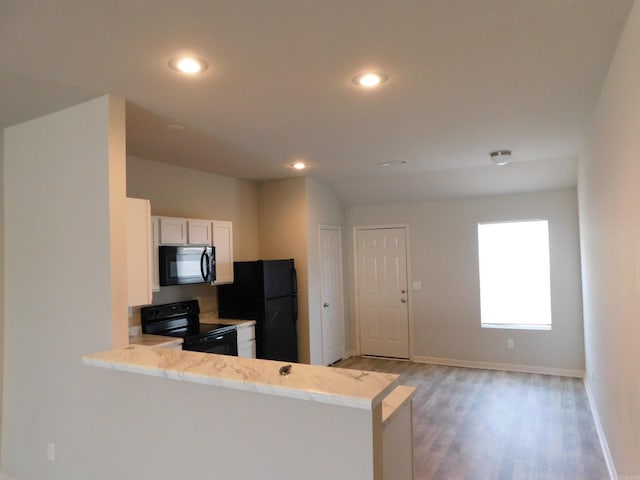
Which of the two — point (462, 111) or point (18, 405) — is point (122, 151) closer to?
point (18, 405)

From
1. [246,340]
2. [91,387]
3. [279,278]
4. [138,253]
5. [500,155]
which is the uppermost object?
[500,155]

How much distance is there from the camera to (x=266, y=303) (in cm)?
472

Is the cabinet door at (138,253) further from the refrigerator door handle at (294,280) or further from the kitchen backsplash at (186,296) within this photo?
the refrigerator door handle at (294,280)

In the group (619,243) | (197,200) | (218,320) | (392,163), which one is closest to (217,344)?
(218,320)

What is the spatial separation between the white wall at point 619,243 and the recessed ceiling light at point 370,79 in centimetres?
109

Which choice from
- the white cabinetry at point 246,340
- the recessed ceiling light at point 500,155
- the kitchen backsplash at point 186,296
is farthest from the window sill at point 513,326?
the kitchen backsplash at point 186,296

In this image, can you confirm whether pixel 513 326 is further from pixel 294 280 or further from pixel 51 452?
pixel 51 452

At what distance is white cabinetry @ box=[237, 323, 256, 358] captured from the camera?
14.6 ft

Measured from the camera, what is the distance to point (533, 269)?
5.78 m

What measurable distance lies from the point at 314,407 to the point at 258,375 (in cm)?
33

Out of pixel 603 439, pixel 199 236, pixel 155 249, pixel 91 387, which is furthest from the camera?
pixel 199 236

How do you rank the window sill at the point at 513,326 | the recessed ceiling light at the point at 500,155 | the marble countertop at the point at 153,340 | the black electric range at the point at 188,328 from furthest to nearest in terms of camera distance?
the window sill at the point at 513,326 → the recessed ceiling light at the point at 500,155 → the black electric range at the point at 188,328 → the marble countertop at the point at 153,340

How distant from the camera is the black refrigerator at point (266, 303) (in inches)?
186

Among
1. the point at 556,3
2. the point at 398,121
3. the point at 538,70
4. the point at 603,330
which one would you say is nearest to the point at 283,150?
the point at 398,121
